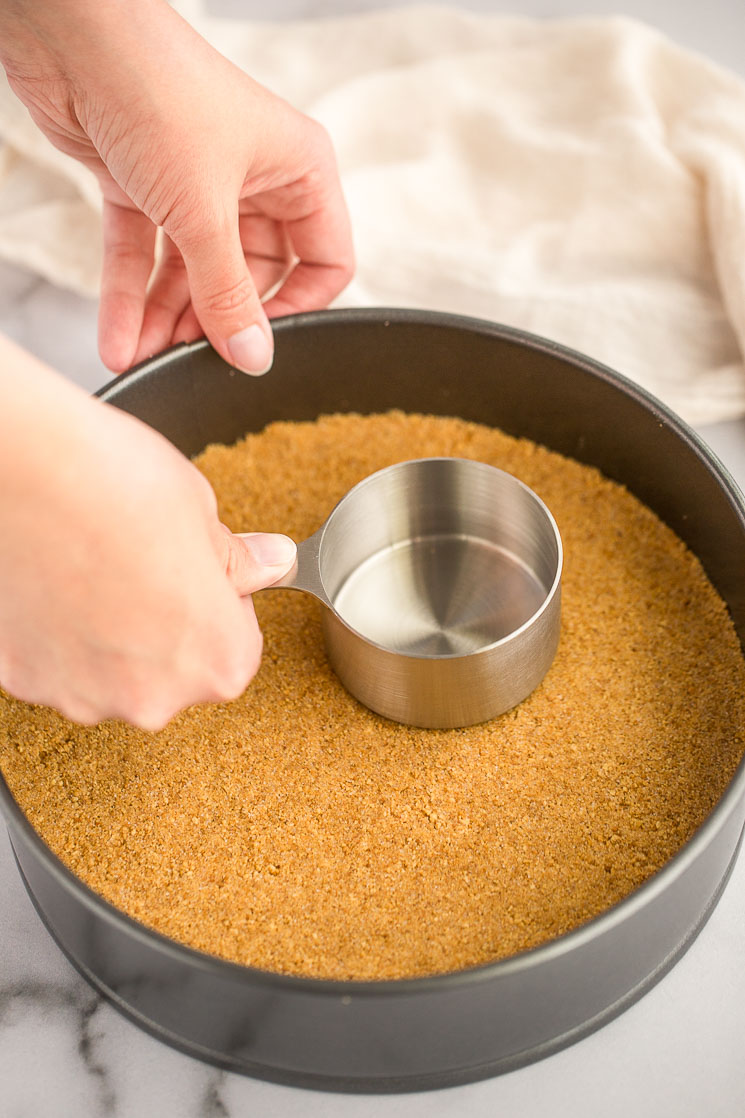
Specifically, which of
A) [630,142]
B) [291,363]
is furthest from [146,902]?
[630,142]

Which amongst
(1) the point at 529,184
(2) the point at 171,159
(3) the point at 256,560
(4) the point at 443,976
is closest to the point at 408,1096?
(4) the point at 443,976

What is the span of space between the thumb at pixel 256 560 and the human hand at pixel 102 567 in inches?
1.8

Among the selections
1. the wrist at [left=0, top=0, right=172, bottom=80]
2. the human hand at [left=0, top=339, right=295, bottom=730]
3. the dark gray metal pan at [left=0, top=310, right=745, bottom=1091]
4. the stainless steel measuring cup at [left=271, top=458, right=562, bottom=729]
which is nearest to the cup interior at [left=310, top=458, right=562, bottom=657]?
the stainless steel measuring cup at [left=271, top=458, right=562, bottom=729]

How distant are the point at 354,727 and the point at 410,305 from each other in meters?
0.57

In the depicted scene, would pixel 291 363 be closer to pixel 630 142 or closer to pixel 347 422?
pixel 347 422

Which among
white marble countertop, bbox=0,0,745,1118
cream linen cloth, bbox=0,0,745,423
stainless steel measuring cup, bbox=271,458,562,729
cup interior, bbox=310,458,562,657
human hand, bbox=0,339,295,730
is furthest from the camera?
cream linen cloth, bbox=0,0,745,423

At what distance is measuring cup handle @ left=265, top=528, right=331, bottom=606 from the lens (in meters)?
0.87

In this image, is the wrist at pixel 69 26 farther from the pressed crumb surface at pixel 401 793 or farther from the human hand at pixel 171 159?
the pressed crumb surface at pixel 401 793

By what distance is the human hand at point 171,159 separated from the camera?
891 mm

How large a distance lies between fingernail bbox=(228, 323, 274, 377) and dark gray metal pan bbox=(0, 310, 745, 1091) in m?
0.03

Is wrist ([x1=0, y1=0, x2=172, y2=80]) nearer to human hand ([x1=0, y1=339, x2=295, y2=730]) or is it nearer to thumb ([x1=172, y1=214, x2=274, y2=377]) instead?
thumb ([x1=172, y1=214, x2=274, y2=377])

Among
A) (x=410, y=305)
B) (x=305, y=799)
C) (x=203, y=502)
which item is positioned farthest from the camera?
(x=410, y=305)

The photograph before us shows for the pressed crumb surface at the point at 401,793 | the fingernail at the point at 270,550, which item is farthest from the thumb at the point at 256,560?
the pressed crumb surface at the point at 401,793

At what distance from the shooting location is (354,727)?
89cm
